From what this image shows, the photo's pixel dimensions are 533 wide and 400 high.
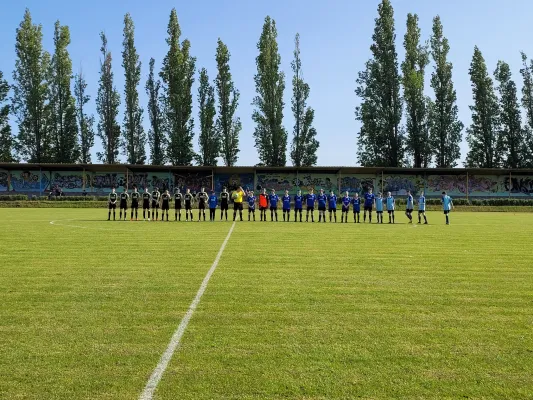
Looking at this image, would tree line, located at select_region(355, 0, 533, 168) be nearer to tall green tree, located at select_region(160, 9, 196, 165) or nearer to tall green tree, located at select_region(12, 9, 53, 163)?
tall green tree, located at select_region(160, 9, 196, 165)

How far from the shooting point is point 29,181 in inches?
1925

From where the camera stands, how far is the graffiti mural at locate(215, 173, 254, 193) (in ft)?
164

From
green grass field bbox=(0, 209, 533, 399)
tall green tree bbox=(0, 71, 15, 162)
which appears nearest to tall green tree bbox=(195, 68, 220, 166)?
tall green tree bbox=(0, 71, 15, 162)

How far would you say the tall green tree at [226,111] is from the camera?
55312mm

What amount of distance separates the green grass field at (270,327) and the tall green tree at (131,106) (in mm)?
46321

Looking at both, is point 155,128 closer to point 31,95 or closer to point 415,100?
point 31,95

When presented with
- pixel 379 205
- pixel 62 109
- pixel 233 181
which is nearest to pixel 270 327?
pixel 379 205

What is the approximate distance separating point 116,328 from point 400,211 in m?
40.2

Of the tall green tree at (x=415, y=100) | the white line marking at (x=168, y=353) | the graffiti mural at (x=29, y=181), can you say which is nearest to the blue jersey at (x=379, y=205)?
the white line marking at (x=168, y=353)

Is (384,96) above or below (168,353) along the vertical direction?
above

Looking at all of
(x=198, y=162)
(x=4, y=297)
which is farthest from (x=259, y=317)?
(x=198, y=162)

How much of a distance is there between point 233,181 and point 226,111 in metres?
9.67

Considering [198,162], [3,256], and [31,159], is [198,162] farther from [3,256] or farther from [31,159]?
[3,256]

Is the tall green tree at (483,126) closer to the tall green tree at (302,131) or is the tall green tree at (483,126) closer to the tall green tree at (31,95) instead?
the tall green tree at (302,131)
